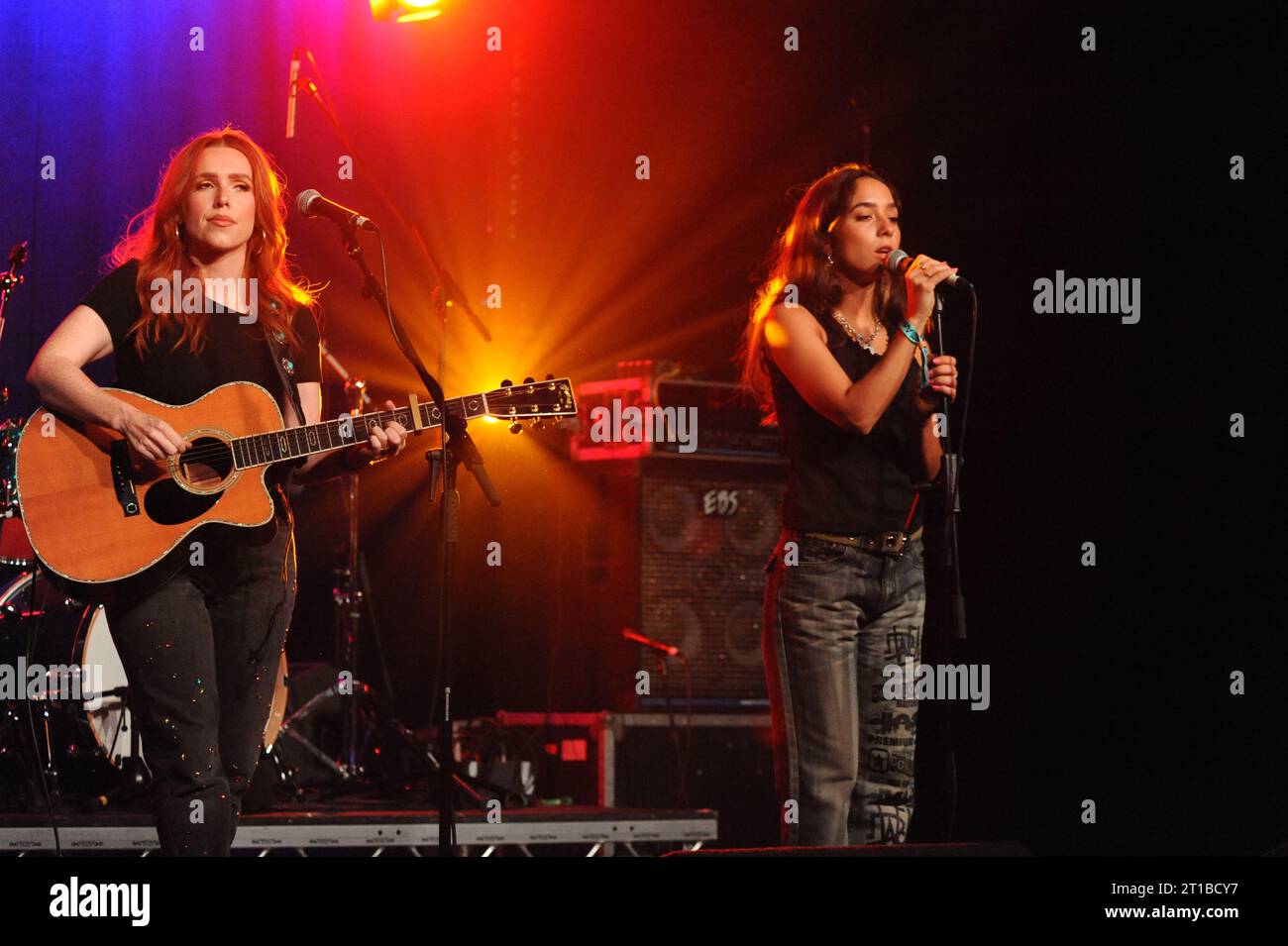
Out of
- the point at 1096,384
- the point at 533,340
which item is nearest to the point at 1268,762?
the point at 1096,384

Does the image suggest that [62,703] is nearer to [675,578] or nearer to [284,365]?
[284,365]

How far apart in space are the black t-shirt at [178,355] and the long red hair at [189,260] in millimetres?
22

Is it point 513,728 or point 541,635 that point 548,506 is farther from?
point 513,728

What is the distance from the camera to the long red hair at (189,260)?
3.20m

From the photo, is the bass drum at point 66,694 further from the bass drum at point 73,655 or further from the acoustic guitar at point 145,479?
the acoustic guitar at point 145,479

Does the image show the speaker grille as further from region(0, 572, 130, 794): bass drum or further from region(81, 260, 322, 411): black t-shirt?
region(81, 260, 322, 411): black t-shirt

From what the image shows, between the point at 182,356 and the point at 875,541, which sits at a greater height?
the point at 182,356

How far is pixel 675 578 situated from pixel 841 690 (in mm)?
2499

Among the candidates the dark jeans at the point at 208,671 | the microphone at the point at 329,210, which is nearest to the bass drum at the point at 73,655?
the dark jeans at the point at 208,671

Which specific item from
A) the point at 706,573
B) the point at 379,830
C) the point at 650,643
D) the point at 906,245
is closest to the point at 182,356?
the point at 379,830

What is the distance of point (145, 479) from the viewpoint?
321 centimetres

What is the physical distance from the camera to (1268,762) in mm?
4895

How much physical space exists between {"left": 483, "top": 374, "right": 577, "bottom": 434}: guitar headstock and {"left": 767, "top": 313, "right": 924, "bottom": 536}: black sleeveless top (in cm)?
61

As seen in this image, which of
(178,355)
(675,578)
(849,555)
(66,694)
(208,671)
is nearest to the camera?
(208,671)
